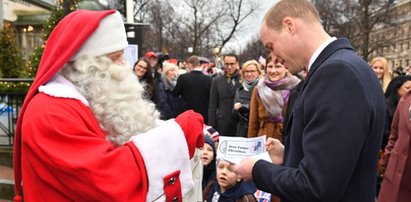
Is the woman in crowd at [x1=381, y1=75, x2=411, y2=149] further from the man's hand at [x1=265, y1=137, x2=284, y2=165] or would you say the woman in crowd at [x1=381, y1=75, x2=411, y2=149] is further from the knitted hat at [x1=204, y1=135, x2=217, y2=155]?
the man's hand at [x1=265, y1=137, x2=284, y2=165]

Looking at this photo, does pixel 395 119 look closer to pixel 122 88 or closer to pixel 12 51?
pixel 122 88

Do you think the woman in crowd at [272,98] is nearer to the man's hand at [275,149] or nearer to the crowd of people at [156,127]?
the man's hand at [275,149]

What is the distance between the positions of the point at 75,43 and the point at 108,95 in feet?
1.02

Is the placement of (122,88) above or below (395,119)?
above

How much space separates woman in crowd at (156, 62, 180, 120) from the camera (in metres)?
7.89

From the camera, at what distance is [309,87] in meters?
1.84

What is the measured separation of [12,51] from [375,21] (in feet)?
112

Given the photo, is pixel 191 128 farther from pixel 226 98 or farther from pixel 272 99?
pixel 226 98

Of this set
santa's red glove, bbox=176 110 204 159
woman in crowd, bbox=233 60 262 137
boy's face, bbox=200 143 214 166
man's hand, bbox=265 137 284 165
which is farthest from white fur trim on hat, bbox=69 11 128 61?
woman in crowd, bbox=233 60 262 137

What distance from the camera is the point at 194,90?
8.15m

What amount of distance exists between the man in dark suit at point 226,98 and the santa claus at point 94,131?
15.2 feet

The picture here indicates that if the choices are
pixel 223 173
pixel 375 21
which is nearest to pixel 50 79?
pixel 223 173

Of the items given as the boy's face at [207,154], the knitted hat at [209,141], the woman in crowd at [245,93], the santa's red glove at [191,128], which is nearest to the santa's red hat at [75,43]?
the santa's red glove at [191,128]

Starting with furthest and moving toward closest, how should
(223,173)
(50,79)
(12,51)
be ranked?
(12,51)
(223,173)
(50,79)
